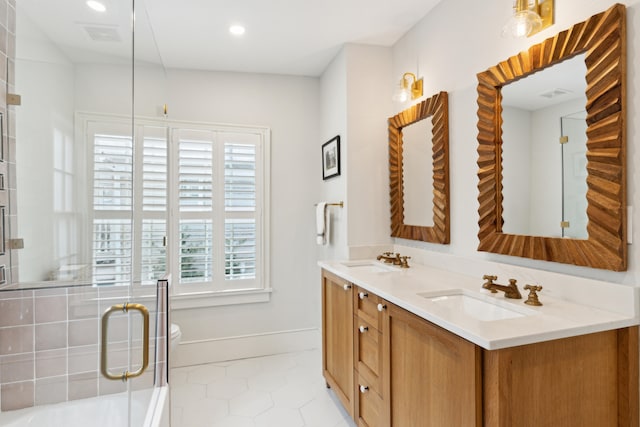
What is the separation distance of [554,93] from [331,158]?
1.68 meters

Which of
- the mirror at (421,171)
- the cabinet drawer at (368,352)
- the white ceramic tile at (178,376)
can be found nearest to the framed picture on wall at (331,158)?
the mirror at (421,171)

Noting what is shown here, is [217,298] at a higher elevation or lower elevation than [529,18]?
lower

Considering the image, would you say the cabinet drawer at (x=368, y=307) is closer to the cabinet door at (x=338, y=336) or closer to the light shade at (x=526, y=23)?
the cabinet door at (x=338, y=336)

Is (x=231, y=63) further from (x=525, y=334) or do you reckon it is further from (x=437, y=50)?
(x=525, y=334)

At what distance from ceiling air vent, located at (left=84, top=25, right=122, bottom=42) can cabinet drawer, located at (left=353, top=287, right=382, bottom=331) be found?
1683 mm

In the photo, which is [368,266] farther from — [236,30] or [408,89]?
[236,30]

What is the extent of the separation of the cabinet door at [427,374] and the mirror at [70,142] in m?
1.30

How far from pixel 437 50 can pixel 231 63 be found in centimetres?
168

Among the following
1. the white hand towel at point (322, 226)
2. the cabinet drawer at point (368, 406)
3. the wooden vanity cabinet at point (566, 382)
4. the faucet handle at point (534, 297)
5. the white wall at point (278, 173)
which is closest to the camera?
the wooden vanity cabinet at point (566, 382)

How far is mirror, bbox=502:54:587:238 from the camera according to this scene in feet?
4.47

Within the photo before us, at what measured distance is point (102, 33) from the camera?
1.47 m

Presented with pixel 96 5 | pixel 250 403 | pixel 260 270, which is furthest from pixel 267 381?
pixel 96 5

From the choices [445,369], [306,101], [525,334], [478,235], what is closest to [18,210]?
[445,369]

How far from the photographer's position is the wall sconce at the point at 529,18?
140 cm
